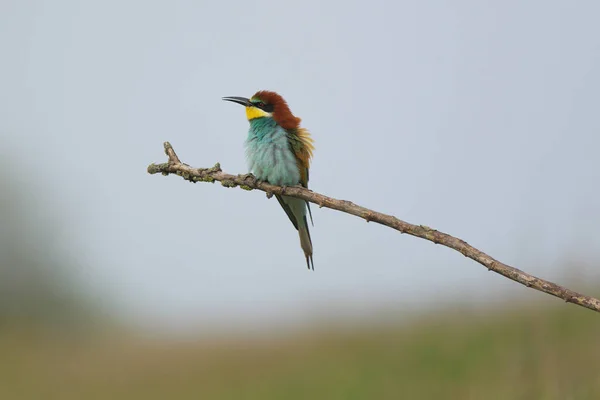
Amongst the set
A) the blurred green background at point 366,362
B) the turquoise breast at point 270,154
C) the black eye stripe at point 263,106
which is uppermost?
the black eye stripe at point 263,106

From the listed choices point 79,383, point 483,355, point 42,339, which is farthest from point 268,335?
point 42,339

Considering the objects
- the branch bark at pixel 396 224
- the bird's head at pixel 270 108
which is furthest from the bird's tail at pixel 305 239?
the branch bark at pixel 396 224

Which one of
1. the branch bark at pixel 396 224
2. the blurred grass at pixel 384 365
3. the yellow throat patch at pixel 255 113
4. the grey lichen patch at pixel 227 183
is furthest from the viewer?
the yellow throat patch at pixel 255 113

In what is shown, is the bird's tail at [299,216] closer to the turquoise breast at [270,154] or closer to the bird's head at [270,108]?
the turquoise breast at [270,154]

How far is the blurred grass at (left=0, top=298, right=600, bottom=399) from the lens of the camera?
114 inches

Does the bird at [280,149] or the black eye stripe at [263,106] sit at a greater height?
the black eye stripe at [263,106]

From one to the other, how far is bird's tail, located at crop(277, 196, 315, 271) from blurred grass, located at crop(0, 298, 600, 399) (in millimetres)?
916

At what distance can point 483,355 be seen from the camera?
375 cm

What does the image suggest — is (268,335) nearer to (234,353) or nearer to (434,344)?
(234,353)

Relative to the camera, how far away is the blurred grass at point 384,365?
2.91 m

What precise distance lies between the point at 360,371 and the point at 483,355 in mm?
715

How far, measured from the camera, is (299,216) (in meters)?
3.10

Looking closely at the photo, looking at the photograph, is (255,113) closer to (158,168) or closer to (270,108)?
(270,108)

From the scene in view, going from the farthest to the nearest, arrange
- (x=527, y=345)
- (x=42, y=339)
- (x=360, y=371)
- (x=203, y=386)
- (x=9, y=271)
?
(x=9, y=271)
(x=42, y=339)
(x=203, y=386)
(x=360, y=371)
(x=527, y=345)
